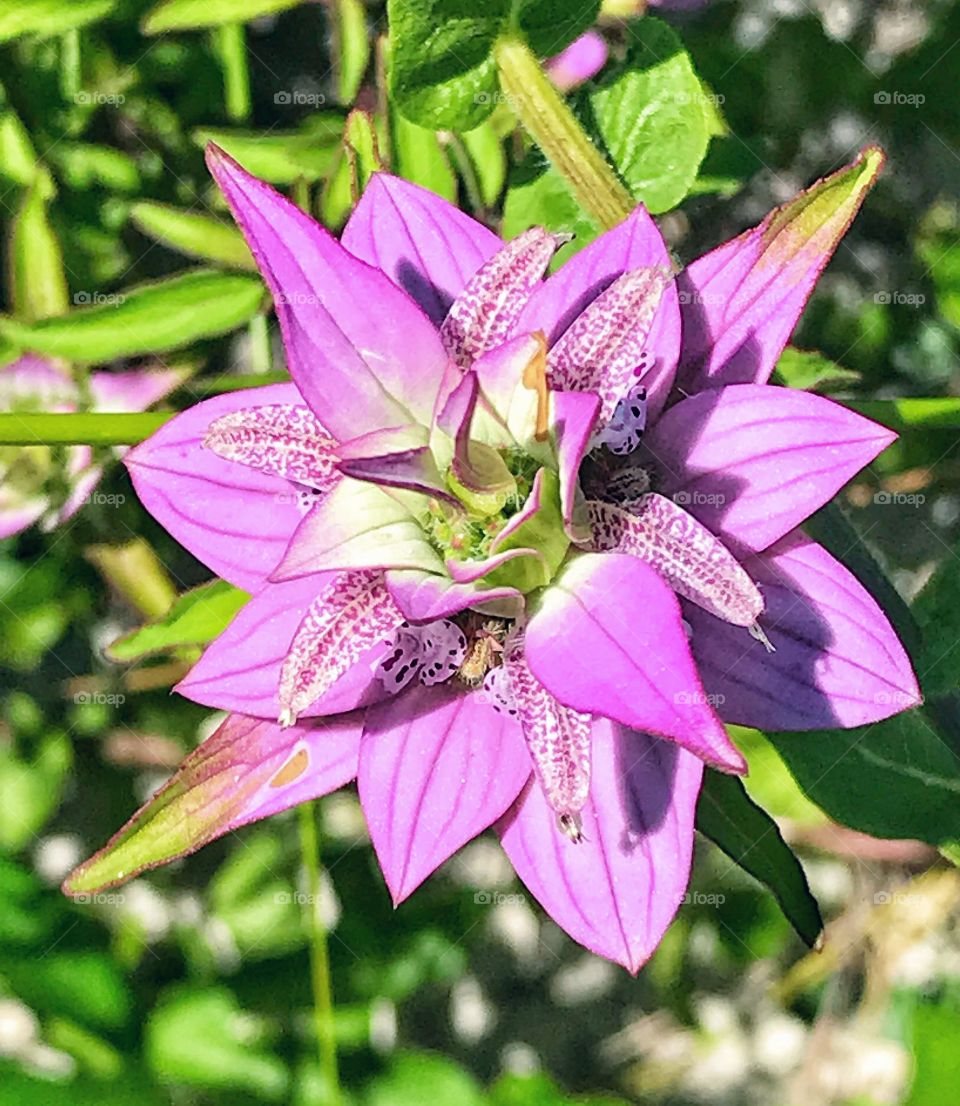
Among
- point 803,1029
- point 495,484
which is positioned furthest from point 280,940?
point 495,484

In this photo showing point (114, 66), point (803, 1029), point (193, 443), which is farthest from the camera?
point (803, 1029)

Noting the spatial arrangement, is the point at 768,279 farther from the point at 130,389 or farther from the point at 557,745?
the point at 130,389

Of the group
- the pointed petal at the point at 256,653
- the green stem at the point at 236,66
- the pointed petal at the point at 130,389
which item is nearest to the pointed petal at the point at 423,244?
the pointed petal at the point at 256,653

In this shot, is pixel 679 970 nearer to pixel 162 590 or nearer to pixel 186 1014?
pixel 186 1014

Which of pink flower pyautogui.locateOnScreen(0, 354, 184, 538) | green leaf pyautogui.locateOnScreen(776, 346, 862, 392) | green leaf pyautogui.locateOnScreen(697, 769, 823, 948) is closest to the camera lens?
green leaf pyautogui.locateOnScreen(697, 769, 823, 948)

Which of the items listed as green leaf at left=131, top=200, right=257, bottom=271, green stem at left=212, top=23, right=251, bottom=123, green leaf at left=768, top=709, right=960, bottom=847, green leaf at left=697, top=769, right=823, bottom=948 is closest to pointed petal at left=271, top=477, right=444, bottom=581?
green leaf at left=697, top=769, right=823, bottom=948

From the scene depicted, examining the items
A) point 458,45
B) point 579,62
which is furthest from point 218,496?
point 579,62

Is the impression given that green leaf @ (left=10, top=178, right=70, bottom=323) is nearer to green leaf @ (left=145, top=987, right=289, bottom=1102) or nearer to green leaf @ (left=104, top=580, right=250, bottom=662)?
green leaf @ (left=104, top=580, right=250, bottom=662)
